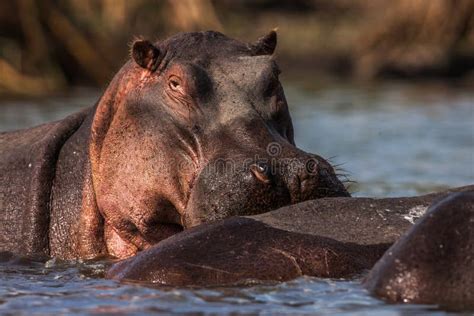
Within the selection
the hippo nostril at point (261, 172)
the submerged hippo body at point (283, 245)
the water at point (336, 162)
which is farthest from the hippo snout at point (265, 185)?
the water at point (336, 162)

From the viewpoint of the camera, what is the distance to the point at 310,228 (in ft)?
19.0

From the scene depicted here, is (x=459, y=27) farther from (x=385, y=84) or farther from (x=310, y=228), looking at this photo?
(x=310, y=228)

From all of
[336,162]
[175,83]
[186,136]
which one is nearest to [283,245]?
[186,136]

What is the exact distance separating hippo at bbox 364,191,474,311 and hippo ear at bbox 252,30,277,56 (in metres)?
2.56

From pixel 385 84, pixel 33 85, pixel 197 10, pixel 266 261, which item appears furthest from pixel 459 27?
pixel 266 261

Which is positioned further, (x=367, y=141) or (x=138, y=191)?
(x=367, y=141)

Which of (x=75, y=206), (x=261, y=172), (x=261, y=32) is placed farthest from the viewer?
(x=261, y=32)

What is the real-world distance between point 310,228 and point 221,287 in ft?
1.80

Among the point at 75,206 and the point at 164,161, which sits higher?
the point at 164,161

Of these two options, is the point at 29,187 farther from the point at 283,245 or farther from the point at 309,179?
the point at 283,245

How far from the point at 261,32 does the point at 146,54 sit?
21.8 meters

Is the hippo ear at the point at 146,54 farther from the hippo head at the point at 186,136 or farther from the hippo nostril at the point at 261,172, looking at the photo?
the hippo nostril at the point at 261,172

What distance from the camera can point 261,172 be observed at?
624cm

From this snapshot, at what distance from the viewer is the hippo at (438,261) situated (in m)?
4.98
